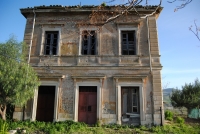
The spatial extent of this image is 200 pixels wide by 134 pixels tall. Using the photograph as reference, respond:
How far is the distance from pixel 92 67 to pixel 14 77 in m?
4.21

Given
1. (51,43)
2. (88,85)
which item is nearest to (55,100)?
(88,85)

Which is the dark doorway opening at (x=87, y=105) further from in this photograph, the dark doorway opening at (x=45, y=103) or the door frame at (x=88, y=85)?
the dark doorway opening at (x=45, y=103)

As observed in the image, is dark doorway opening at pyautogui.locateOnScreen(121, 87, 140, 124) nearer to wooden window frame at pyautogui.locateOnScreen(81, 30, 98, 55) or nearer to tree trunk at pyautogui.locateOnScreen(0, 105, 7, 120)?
wooden window frame at pyautogui.locateOnScreen(81, 30, 98, 55)

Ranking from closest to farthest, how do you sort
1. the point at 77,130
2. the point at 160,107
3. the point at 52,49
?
the point at 77,130
the point at 160,107
the point at 52,49

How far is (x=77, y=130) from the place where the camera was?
328 inches

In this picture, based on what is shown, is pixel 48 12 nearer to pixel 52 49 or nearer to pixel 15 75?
pixel 52 49

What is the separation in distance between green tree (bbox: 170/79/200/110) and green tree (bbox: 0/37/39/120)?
11471mm

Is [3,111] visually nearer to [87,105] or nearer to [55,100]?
[55,100]

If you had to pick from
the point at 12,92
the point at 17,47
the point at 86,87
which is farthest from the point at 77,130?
the point at 17,47

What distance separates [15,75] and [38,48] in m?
2.76

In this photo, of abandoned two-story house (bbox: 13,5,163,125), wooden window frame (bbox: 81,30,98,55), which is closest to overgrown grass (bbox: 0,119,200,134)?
abandoned two-story house (bbox: 13,5,163,125)

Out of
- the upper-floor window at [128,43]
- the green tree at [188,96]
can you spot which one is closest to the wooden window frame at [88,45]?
the upper-floor window at [128,43]

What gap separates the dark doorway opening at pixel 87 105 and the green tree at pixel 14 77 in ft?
8.87

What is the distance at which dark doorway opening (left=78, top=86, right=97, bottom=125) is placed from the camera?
32.6ft
